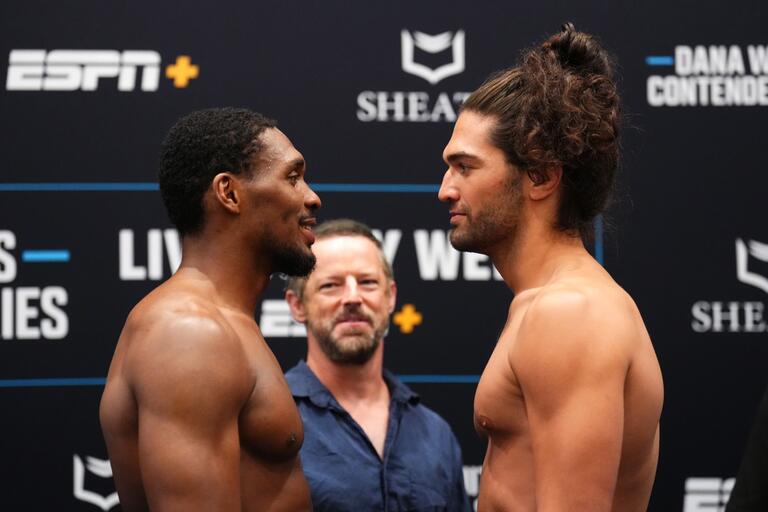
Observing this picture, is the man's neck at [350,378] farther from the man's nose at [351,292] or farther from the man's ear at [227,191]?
the man's ear at [227,191]

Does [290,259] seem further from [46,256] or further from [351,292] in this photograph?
[46,256]

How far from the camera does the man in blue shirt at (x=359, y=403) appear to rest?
301 cm

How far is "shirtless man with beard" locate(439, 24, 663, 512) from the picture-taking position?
6.61 feet

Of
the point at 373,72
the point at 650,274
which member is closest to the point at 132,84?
the point at 373,72

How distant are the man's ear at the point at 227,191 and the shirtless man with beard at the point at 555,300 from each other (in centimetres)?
44

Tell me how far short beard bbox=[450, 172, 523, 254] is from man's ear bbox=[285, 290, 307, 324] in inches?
41.0

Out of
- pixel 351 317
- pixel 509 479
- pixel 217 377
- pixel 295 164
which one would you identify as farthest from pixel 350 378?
pixel 217 377

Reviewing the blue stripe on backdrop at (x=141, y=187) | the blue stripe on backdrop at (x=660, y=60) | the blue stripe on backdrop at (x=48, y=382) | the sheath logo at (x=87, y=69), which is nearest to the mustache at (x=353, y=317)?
the blue stripe on backdrop at (x=141, y=187)

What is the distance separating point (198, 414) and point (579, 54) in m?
1.05

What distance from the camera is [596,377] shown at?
6.61 feet

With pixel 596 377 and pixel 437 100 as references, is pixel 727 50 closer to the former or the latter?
pixel 437 100

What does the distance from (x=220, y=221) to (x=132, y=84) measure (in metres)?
1.17

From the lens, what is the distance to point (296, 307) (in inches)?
132

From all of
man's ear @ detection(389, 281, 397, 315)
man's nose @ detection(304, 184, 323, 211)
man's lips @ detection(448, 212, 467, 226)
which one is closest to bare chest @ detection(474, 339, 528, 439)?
man's lips @ detection(448, 212, 467, 226)
